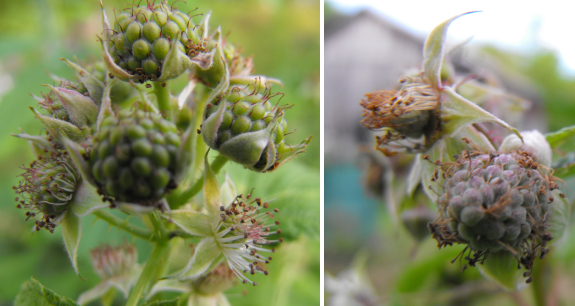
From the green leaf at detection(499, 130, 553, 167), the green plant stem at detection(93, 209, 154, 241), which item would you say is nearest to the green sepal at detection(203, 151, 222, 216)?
the green plant stem at detection(93, 209, 154, 241)

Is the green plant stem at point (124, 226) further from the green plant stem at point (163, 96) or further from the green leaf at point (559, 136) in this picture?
the green leaf at point (559, 136)

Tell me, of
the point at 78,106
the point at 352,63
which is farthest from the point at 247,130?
the point at 352,63

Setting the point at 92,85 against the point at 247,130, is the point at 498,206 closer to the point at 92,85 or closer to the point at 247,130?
the point at 247,130

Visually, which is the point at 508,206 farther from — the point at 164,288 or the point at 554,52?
the point at 554,52

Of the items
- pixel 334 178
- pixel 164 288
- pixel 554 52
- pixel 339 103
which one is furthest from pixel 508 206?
pixel 554 52

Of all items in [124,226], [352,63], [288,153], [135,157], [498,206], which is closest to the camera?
[135,157]

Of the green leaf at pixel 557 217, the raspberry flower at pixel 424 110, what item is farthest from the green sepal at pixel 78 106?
the green leaf at pixel 557 217
